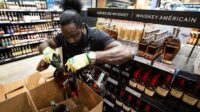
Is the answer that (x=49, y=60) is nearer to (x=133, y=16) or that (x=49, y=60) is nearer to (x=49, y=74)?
(x=49, y=74)

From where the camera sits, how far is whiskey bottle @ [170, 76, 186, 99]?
1.18 m

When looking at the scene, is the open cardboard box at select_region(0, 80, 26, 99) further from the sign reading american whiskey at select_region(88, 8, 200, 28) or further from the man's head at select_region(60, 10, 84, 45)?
the sign reading american whiskey at select_region(88, 8, 200, 28)

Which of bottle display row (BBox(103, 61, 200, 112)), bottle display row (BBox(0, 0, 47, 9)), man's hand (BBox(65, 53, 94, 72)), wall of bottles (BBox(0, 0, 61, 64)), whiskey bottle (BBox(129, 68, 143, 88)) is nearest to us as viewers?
man's hand (BBox(65, 53, 94, 72))

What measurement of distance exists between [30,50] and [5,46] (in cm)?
75

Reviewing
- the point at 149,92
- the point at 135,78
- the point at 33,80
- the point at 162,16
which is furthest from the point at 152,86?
the point at 33,80

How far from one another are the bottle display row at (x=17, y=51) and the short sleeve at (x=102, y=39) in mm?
3636

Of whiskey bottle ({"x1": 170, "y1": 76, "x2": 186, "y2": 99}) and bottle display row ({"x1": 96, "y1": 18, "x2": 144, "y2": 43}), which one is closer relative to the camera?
whiskey bottle ({"x1": 170, "y1": 76, "x2": 186, "y2": 99})

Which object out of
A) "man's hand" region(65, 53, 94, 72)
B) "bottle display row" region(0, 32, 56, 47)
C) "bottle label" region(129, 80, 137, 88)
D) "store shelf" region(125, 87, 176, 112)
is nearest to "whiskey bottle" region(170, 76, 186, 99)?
"store shelf" region(125, 87, 176, 112)


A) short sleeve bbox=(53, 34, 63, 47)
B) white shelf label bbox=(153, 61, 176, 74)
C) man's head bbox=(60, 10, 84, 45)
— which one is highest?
man's head bbox=(60, 10, 84, 45)

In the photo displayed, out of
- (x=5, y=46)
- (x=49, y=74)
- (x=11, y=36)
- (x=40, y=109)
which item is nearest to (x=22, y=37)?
(x=11, y=36)

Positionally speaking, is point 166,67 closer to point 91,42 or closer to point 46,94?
point 91,42

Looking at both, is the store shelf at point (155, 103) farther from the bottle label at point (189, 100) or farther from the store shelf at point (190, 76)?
the store shelf at point (190, 76)

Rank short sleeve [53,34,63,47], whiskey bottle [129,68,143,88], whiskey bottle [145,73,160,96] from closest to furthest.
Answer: whiskey bottle [145,73,160,96] < whiskey bottle [129,68,143,88] < short sleeve [53,34,63,47]

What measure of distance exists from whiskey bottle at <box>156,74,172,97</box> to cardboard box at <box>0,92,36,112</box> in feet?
3.56
